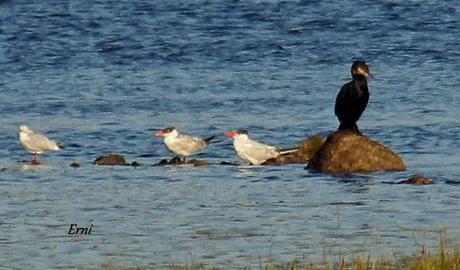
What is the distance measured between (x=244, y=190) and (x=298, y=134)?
4.67 metres

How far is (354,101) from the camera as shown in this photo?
16.7 metres

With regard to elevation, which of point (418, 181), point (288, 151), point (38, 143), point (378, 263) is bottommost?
point (378, 263)

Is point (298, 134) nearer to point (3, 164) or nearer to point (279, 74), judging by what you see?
point (3, 164)

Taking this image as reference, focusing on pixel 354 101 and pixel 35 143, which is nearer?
pixel 354 101

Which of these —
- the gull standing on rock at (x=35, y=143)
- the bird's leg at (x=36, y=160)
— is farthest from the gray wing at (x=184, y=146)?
the bird's leg at (x=36, y=160)

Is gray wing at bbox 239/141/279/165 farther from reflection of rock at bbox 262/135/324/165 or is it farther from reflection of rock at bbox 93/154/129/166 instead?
reflection of rock at bbox 93/154/129/166

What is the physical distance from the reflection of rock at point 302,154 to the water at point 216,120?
0.49 m

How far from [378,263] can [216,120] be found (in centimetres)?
1043

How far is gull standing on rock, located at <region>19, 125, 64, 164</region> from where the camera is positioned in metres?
17.7

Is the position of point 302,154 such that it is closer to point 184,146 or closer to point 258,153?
point 258,153

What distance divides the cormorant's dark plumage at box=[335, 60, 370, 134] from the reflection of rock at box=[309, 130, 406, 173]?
0.56m

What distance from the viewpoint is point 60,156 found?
60.0 ft

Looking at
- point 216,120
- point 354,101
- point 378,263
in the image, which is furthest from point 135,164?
point 378,263

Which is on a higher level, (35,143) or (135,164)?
(35,143)
